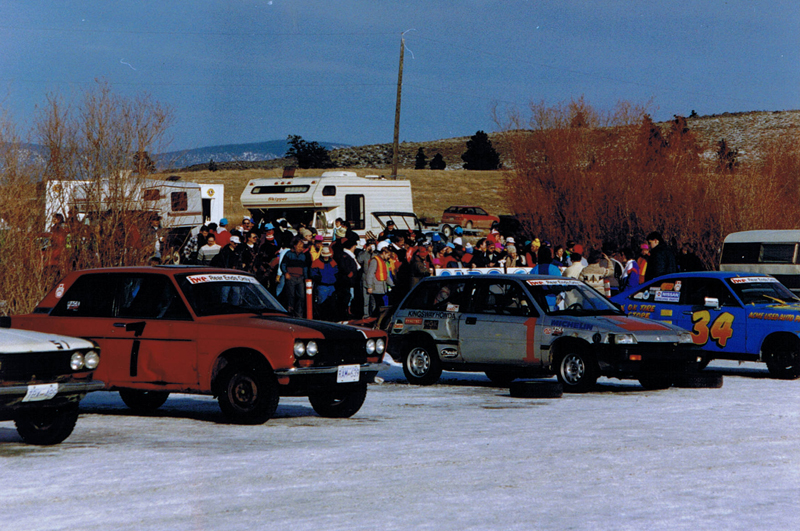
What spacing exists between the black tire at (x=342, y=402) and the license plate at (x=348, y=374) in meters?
0.26

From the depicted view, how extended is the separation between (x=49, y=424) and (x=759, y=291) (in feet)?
34.6

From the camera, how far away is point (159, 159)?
20.8 meters

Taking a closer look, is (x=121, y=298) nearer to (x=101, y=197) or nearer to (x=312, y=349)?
(x=312, y=349)

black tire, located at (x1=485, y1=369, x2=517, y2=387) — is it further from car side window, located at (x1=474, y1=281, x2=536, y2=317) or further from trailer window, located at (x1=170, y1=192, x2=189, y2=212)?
trailer window, located at (x1=170, y1=192, x2=189, y2=212)

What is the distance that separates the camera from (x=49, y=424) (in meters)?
8.96

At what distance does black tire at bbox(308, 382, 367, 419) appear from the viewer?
1075cm

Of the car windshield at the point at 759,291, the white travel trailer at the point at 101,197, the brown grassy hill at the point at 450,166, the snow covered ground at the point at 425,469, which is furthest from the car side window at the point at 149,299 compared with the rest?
the brown grassy hill at the point at 450,166

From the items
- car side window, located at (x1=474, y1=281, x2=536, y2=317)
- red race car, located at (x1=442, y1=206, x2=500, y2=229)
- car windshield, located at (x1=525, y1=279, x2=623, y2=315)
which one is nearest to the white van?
car windshield, located at (x1=525, y1=279, x2=623, y2=315)

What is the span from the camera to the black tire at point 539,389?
12.2 metres

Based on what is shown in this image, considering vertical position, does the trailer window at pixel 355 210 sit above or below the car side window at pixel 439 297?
above

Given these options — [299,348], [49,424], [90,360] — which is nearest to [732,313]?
[299,348]

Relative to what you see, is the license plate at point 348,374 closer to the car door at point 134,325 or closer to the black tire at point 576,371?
the car door at point 134,325

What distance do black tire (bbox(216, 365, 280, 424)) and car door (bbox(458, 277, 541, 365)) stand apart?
4.34m

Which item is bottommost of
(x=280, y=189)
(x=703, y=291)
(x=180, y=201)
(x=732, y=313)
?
(x=732, y=313)
